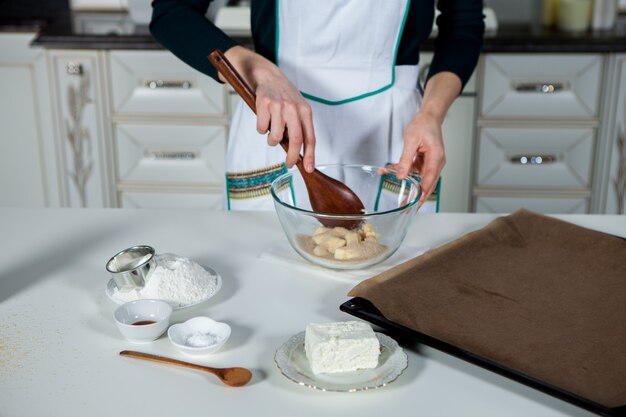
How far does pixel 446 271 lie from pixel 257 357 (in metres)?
0.28

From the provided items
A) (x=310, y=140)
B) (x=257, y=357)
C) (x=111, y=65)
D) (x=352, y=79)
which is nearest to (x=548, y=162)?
(x=352, y=79)

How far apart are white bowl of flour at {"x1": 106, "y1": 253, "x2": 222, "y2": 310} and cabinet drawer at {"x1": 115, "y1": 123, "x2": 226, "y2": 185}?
1486mm

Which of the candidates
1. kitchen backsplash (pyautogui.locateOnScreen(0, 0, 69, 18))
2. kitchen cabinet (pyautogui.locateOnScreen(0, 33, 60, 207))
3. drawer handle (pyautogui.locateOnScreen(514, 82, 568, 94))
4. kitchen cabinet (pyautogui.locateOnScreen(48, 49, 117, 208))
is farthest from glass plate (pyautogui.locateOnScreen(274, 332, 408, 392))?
kitchen backsplash (pyautogui.locateOnScreen(0, 0, 69, 18))

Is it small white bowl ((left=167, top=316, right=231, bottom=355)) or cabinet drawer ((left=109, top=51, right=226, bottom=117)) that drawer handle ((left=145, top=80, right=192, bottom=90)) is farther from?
small white bowl ((left=167, top=316, right=231, bottom=355))

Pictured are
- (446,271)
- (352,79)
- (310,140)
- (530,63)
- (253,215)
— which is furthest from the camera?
(530,63)

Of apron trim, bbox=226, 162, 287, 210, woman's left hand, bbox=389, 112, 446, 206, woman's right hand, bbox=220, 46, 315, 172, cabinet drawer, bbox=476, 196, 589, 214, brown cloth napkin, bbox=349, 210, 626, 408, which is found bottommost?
cabinet drawer, bbox=476, 196, 589, 214

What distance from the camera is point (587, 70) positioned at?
2270 millimetres

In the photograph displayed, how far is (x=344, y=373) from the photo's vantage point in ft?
2.50

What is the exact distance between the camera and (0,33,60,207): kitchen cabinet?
7.89 feet

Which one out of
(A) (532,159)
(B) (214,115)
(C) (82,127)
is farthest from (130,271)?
(A) (532,159)

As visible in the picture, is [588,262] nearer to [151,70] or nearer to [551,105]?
[551,105]

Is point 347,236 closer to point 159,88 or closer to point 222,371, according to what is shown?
point 222,371

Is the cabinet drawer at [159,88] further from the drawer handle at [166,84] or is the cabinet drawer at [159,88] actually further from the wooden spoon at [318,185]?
the wooden spoon at [318,185]

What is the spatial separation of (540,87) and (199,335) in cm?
173
